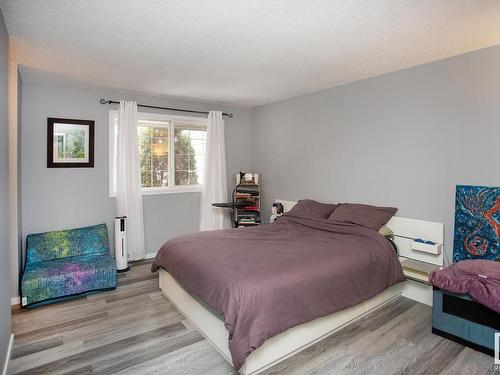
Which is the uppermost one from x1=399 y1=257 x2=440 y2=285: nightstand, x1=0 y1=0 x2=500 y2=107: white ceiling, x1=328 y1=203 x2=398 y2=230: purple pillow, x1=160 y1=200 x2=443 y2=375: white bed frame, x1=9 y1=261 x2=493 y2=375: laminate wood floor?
x1=0 y1=0 x2=500 y2=107: white ceiling

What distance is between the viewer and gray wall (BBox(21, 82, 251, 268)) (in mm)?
3652

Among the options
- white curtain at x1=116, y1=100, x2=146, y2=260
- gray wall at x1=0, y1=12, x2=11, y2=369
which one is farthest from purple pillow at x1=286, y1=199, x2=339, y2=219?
gray wall at x1=0, y1=12, x2=11, y2=369

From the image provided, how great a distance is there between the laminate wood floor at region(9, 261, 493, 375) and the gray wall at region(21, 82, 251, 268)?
1288 mm

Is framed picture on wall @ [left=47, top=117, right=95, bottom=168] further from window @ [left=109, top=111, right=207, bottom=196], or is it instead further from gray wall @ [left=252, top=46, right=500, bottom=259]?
gray wall @ [left=252, top=46, right=500, bottom=259]

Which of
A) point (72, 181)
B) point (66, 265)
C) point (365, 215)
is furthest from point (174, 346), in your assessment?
point (72, 181)

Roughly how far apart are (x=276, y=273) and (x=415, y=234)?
1.81m

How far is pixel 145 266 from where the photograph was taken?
4.23 m

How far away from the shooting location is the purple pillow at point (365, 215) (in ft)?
10.6

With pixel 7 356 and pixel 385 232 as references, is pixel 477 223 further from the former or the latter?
pixel 7 356

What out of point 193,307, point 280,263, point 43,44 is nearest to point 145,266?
point 193,307

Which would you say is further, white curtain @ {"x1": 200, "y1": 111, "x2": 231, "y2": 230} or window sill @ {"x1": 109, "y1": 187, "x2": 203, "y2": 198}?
white curtain @ {"x1": 200, "y1": 111, "x2": 231, "y2": 230}

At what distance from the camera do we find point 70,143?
12.8 ft

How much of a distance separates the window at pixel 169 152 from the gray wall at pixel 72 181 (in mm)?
139

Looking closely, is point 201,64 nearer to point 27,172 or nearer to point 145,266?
point 27,172
